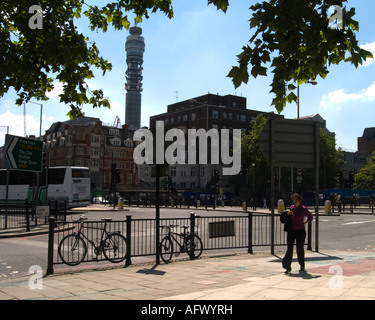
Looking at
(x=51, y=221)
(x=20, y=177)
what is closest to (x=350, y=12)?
(x=51, y=221)

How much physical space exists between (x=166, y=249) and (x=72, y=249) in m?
2.27

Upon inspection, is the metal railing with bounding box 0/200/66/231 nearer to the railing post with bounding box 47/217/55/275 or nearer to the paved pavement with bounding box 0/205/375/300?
the railing post with bounding box 47/217/55/275

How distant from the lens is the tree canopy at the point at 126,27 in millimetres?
4801

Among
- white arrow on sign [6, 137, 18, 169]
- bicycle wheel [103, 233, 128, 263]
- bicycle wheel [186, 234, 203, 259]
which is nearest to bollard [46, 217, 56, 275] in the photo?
bicycle wheel [103, 233, 128, 263]

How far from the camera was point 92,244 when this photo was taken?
1020 cm

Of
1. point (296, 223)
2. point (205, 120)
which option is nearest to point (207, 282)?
point (296, 223)

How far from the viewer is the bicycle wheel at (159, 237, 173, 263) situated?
34.3 feet

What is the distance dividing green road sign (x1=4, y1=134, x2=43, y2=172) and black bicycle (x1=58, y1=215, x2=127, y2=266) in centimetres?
1059


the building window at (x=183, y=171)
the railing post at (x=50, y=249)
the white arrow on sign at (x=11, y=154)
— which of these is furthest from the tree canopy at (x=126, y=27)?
the building window at (x=183, y=171)

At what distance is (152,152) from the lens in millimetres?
10188

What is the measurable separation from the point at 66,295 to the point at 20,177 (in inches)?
1400

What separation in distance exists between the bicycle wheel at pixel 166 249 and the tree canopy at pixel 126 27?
3.65m

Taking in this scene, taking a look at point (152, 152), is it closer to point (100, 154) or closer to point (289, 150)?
point (289, 150)

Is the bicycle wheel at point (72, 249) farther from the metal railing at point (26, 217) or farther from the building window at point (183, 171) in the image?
the building window at point (183, 171)
